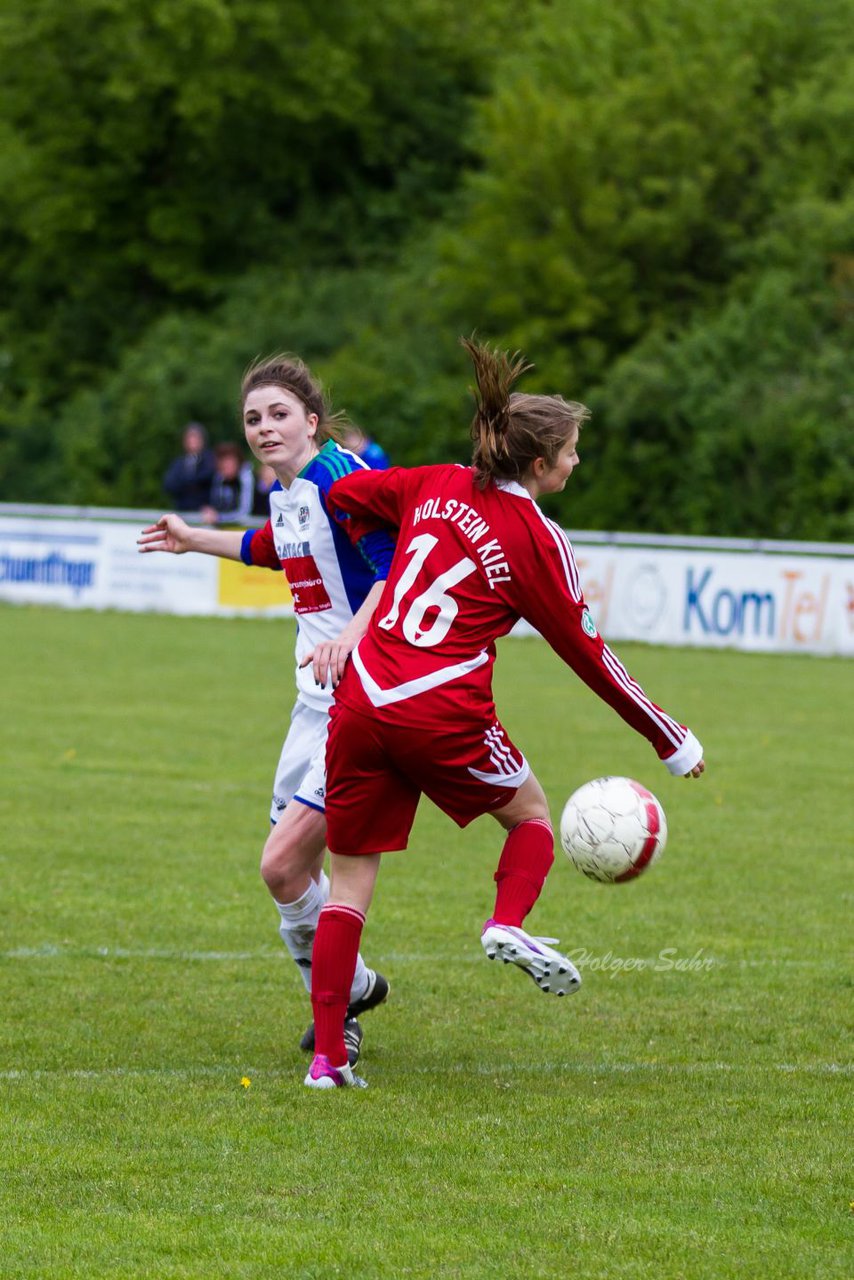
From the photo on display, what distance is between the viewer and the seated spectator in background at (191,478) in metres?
23.0

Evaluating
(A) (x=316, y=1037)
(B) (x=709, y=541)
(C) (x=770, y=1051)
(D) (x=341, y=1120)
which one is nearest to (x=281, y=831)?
(A) (x=316, y=1037)

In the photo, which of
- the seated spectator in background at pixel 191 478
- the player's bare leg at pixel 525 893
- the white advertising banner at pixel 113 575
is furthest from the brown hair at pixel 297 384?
the seated spectator in background at pixel 191 478

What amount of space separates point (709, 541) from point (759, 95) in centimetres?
1806

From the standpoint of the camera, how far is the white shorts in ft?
18.3

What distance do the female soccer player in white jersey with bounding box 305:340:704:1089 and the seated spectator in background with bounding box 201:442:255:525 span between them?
17121mm

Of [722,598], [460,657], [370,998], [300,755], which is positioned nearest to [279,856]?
[300,755]

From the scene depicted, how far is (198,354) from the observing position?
123 ft

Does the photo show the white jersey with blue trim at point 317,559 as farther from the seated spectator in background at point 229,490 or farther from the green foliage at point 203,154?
the green foliage at point 203,154

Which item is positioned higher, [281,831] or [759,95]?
[759,95]

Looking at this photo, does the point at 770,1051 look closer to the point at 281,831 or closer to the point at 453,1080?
the point at 453,1080

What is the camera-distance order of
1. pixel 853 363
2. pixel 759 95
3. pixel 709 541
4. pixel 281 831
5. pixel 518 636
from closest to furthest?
pixel 281 831
pixel 709 541
pixel 518 636
pixel 853 363
pixel 759 95

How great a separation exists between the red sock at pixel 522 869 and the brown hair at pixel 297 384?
1.39 metres

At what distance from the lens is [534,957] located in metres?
4.89

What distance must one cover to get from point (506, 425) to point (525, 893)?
4.21ft
